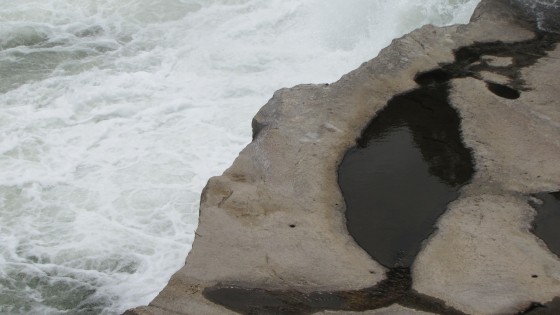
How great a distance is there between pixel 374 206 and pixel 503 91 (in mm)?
1987

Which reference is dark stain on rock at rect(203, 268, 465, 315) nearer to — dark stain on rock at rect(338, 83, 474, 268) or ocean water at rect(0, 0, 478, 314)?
dark stain on rock at rect(338, 83, 474, 268)

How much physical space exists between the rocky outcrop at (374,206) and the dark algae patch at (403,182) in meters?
0.02

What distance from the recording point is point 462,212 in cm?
546

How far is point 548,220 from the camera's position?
5.39 meters

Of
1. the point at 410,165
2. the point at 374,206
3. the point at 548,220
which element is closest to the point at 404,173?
the point at 410,165

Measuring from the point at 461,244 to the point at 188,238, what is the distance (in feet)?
9.98

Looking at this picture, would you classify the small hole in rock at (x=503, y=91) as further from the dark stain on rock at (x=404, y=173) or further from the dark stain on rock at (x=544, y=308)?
the dark stain on rock at (x=544, y=308)

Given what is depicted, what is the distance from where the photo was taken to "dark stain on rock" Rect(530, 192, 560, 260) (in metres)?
5.22

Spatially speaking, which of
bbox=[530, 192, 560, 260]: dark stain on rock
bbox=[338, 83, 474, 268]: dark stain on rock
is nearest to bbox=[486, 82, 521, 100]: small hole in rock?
bbox=[338, 83, 474, 268]: dark stain on rock

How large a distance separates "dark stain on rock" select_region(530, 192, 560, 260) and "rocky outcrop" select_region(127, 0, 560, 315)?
63 millimetres

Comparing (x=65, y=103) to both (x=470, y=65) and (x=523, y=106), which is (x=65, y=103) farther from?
(x=523, y=106)

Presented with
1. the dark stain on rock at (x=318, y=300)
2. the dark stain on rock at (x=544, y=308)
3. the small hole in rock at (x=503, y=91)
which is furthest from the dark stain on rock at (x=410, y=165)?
the dark stain on rock at (x=544, y=308)

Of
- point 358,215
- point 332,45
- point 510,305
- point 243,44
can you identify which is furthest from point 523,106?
point 243,44

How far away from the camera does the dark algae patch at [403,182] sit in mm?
4691
